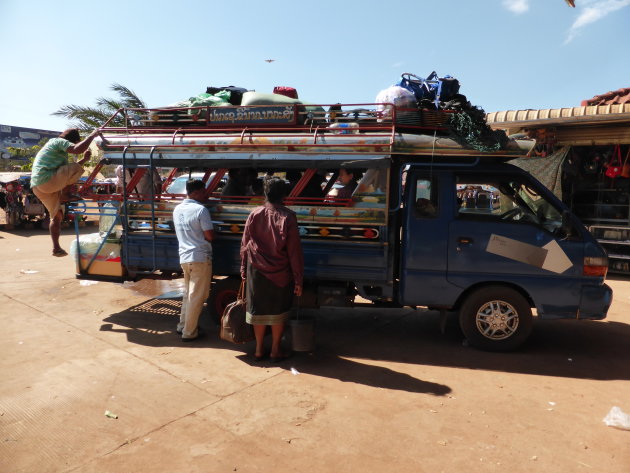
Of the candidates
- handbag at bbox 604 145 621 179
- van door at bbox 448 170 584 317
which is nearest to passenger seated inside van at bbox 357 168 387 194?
van door at bbox 448 170 584 317

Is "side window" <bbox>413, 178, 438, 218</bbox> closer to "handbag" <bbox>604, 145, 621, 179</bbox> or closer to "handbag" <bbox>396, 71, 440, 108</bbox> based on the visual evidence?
"handbag" <bbox>396, 71, 440, 108</bbox>

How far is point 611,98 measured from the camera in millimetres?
10156

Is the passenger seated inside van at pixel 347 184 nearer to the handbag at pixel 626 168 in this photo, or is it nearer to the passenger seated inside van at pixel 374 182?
the passenger seated inside van at pixel 374 182

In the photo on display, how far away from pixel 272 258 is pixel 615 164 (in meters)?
8.19

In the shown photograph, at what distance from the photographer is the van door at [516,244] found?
4562mm

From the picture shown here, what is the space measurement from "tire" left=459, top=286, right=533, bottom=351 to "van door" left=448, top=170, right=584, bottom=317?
13 centimetres

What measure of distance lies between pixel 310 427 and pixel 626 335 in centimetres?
451

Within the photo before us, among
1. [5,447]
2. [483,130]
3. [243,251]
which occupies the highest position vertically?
[483,130]

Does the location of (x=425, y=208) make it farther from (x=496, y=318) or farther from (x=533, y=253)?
(x=496, y=318)

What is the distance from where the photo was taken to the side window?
477 cm

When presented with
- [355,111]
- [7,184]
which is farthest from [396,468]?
[7,184]

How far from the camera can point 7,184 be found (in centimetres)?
1642

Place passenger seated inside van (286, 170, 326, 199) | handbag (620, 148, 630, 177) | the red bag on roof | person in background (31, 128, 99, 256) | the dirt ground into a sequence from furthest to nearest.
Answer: handbag (620, 148, 630, 177) < the red bag on roof < person in background (31, 128, 99, 256) < passenger seated inside van (286, 170, 326, 199) < the dirt ground

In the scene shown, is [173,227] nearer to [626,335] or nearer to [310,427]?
[310,427]
